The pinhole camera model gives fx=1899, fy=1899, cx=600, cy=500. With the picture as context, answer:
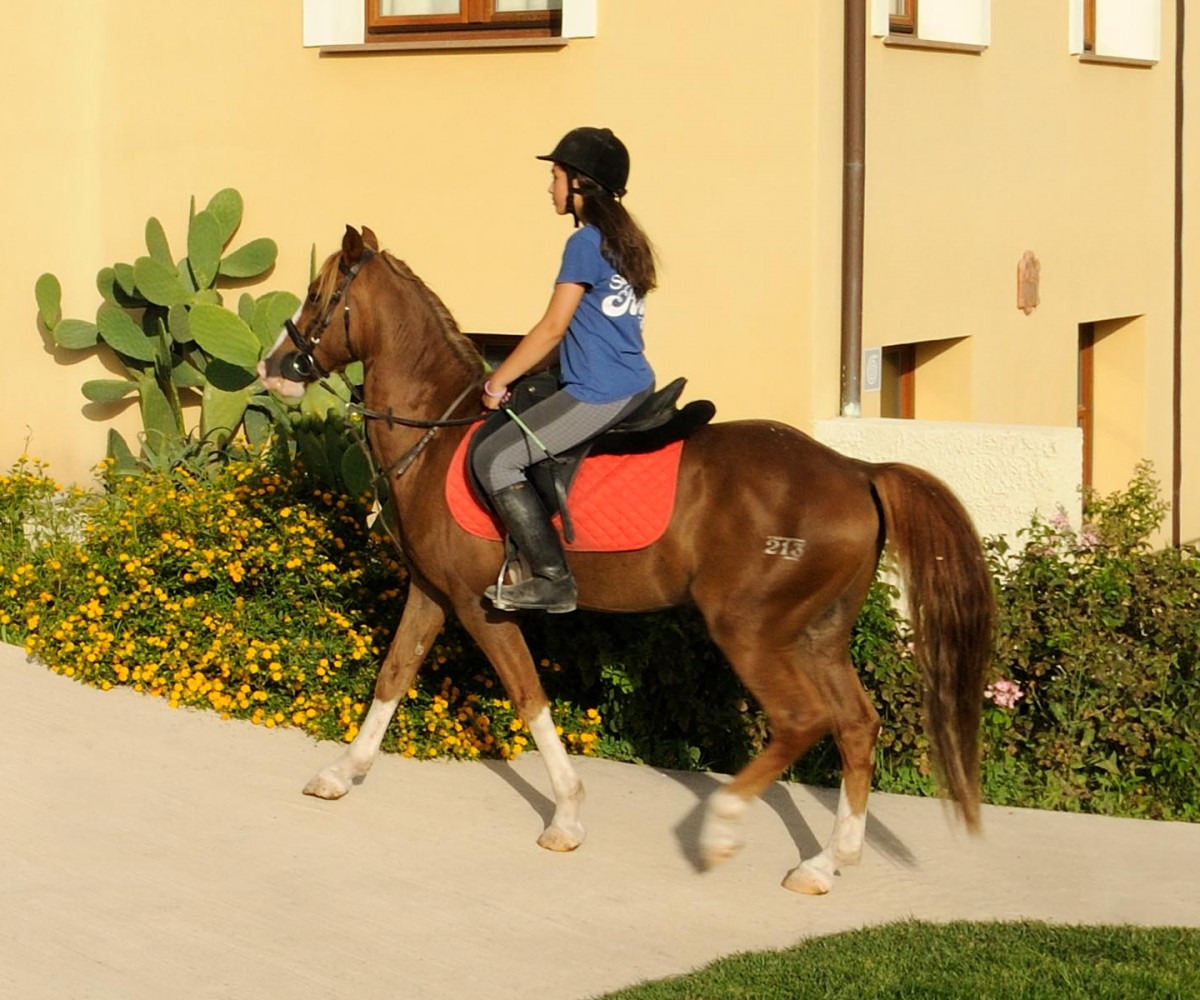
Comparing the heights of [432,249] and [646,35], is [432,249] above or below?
below

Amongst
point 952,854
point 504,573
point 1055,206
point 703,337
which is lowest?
point 952,854

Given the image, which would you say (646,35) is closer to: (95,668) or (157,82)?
(157,82)

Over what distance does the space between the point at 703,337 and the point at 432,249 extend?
1773 mm

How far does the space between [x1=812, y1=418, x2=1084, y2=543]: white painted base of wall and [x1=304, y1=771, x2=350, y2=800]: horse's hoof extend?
316 centimetres

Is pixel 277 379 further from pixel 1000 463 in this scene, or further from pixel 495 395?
pixel 1000 463

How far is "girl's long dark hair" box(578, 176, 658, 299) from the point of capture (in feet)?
20.5

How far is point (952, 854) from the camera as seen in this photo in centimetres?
671

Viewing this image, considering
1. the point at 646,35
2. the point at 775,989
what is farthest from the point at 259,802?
the point at 646,35

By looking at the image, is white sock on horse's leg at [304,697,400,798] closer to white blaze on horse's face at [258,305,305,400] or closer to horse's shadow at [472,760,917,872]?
horse's shadow at [472,760,917,872]

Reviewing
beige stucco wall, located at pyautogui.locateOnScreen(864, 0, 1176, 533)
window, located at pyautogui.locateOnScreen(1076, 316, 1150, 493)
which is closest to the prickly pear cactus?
beige stucco wall, located at pyautogui.locateOnScreen(864, 0, 1176, 533)

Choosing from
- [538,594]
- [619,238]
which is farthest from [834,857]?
[619,238]

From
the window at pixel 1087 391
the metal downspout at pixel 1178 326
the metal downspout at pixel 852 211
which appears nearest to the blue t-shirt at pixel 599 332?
the metal downspout at pixel 852 211

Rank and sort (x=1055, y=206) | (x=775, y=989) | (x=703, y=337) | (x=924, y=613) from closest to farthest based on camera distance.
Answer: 1. (x=775, y=989)
2. (x=924, y=613)
3. (x=703, y=337)
4. (x=1055, y=206)

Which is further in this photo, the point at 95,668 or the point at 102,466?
the point at 102,466
